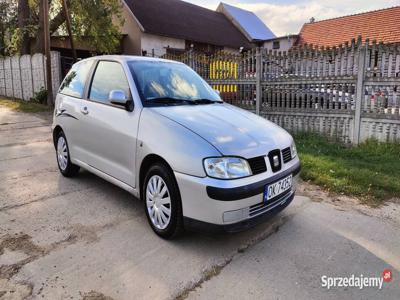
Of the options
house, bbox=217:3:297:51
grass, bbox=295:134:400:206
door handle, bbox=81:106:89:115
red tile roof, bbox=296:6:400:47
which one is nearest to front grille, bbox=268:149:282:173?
grass, bbox=295:134:400:206

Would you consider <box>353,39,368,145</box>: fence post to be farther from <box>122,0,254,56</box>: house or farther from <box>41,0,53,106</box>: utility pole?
<box>122,0,254,56</box>: house

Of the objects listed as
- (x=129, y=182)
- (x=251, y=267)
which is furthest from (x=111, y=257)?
(x=251, y=267)

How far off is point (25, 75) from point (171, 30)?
8.53 m

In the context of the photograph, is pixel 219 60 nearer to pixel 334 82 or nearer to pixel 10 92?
pixel 334 82

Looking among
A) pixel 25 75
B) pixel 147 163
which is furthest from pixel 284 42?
pixel 147 163

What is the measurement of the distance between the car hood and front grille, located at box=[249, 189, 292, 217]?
1.50 ft

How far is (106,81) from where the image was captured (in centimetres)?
436

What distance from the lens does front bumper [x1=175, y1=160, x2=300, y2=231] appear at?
9.55 ft

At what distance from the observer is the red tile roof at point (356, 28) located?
70.4ft

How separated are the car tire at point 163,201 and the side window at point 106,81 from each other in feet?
3.42

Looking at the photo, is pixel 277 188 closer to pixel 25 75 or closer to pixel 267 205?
pixel 267 205

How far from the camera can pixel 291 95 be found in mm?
8117

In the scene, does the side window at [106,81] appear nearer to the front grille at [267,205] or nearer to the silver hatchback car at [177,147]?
the silver hatchback car at [177,147]

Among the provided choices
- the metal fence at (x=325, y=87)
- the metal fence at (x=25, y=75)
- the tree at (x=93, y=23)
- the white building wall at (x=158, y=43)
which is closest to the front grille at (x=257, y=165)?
the metal fence at (x=325, y=87)
